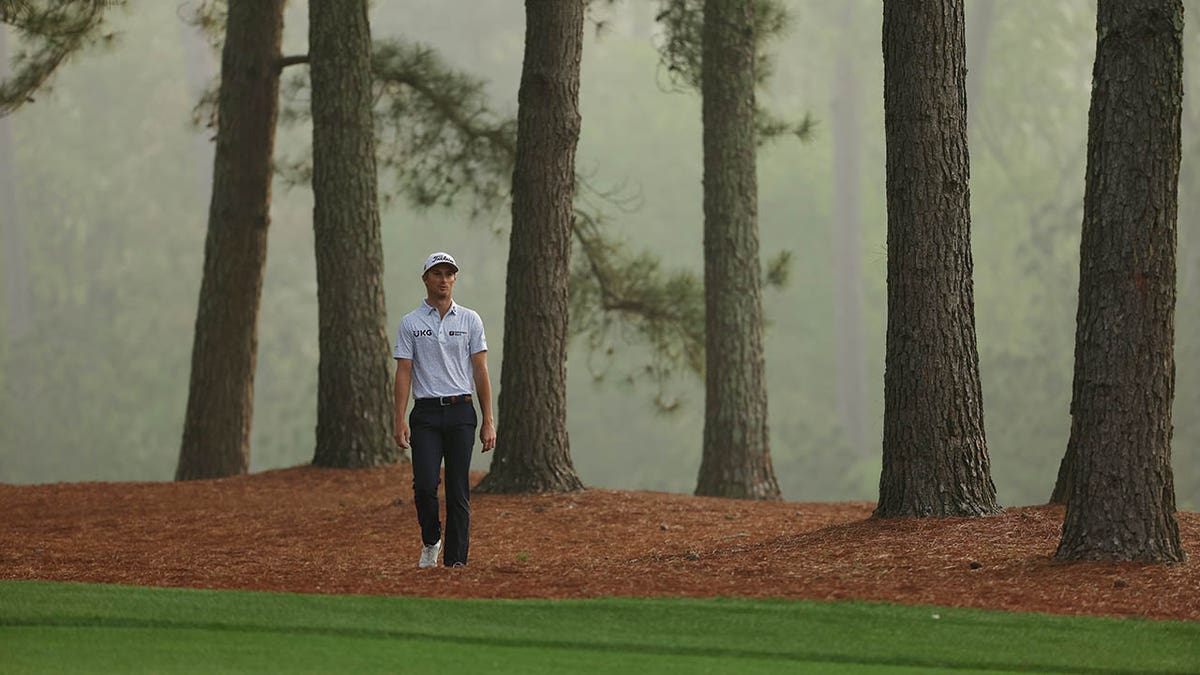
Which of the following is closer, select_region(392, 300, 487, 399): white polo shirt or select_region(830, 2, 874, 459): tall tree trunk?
select_region(392, 300, 487, 399): white polo shirt

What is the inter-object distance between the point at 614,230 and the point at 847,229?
6.97 m

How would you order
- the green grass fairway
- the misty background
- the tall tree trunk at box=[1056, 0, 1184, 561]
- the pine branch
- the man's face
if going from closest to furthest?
the green grass fairway < the tall tree trunk at box=[1056, 0, 1184, 561] < the man's face < the pine branch < the misty background

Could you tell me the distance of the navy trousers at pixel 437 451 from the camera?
7930mm

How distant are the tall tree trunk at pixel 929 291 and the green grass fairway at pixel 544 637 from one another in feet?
7.76

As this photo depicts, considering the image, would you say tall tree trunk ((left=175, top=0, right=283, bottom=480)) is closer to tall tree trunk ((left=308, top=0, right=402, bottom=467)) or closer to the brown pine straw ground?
tall tree trunk ((left=308, top=0, right=402, bottom=467))

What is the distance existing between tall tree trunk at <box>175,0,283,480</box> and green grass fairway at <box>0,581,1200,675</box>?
338 inches

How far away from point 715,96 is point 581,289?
3.79 meters

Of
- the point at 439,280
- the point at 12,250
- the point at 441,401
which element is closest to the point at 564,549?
the point at 441,401

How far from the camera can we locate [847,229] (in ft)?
154

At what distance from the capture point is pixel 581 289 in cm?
1812

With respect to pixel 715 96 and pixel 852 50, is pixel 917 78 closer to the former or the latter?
pixel 715 96

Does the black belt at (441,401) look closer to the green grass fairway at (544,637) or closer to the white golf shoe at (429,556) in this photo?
the white golf shoe at (429,556)

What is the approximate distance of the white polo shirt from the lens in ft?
26.1

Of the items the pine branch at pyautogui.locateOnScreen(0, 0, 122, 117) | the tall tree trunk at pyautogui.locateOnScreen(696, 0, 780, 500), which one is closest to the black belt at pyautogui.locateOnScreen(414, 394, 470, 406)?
the pine branch at pyautogui.locateOnScreen(0, 0, 122, 117)
